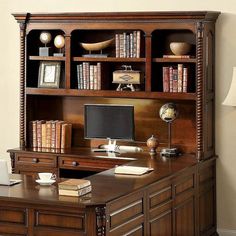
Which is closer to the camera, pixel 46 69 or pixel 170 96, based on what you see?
pixel 170 96

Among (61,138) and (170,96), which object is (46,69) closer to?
(61,138)

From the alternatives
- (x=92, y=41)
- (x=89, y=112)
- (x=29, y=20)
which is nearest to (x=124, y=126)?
(x=89, y=112)

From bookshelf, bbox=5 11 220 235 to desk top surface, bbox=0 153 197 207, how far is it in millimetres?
172

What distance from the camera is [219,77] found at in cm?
720

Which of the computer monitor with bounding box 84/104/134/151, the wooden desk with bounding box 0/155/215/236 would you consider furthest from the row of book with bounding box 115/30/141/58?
the wooden desk with bounding box 0/155/215/236

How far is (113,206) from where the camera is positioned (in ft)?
16.6

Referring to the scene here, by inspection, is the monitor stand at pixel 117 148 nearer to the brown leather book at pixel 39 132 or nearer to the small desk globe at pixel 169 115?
the small desk globe at pixel 169 115

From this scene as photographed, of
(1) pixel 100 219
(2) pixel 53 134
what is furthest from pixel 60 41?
(1) pixel 100 219

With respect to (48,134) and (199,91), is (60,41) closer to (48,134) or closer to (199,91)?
(48,134)

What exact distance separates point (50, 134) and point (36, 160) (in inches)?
13.8

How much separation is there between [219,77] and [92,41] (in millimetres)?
1371

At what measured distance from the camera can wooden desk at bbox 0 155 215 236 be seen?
16.2 ft

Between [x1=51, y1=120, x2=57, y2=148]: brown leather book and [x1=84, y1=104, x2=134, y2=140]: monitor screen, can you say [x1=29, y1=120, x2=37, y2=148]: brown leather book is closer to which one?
[x1=51, y1=120, x2=57, y2=148]: brown leather book

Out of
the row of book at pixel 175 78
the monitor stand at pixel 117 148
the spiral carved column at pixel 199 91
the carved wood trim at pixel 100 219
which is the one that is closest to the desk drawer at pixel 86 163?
the monitor stand at pixel 117 148
